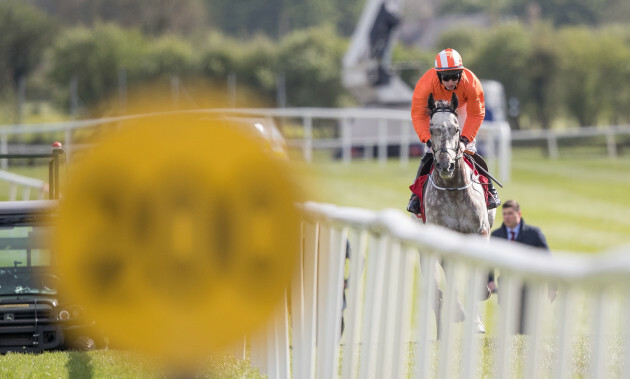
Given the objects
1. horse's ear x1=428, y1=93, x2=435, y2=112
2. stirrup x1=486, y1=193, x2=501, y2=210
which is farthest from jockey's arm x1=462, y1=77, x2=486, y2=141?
stirrup x1=486, y1=193, x2=501, y2=210

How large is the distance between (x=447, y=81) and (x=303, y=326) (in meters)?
3.93

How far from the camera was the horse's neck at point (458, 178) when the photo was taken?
28.1ft

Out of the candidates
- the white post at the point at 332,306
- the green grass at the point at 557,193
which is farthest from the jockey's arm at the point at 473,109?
the green grass at the point at 557,193

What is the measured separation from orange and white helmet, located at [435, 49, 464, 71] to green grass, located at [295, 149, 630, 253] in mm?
6646

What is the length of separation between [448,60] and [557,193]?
775 inches

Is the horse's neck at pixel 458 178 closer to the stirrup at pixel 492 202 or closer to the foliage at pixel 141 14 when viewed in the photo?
the stirrup at pixel 492 202

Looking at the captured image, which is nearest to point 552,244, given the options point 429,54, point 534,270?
point 534,270

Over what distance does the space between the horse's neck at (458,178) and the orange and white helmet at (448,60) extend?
627 mm

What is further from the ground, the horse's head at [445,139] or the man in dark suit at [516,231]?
the horse's head at [445,139]

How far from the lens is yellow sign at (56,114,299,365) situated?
2.98 metres

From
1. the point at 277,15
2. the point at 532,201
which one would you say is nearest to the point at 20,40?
the point at 532,201

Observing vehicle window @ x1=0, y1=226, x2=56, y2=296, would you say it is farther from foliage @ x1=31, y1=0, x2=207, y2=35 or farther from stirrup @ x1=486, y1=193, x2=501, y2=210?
foliage @ x1=31, y1=0, x2=207, y2=35

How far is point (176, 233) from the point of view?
3.05m

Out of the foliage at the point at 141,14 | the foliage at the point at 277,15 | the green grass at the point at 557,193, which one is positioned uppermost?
the foliage at the point at 277,15
